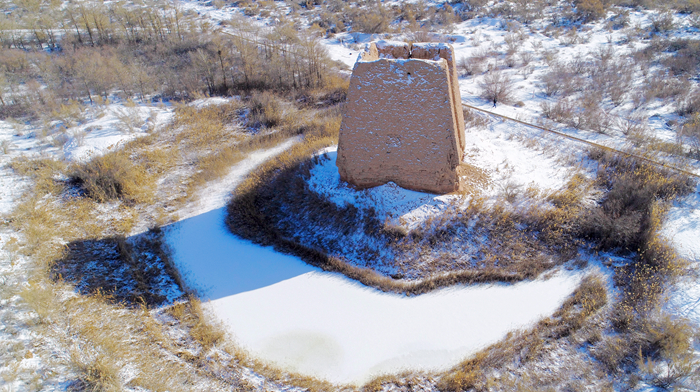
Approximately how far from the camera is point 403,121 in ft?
20.3

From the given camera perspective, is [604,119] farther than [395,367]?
Yes

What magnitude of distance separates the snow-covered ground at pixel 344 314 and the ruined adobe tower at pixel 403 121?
2.88 feet

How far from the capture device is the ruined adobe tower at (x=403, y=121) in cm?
589

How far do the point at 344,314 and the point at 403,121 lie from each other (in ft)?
10.9

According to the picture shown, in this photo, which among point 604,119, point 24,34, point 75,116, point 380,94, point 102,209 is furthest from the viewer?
point 24,34

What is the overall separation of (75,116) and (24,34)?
11065 millimetres

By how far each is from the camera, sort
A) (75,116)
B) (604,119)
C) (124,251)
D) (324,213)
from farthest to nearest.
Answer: (75,116) → (604,119) → (324,213) → (124,251)

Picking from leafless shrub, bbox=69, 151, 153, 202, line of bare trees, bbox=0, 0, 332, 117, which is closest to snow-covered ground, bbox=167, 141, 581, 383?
leafless shrub, bbox=69, 151, 153, 202

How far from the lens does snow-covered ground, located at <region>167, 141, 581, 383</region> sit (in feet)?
15.7

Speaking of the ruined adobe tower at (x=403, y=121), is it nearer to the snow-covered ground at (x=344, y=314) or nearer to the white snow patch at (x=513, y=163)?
the snow-covered ground at (x=344, y=314)

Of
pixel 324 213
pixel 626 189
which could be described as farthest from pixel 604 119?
pixel 324 213

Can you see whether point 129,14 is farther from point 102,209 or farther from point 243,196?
point 243,196

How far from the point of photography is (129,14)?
59.5 ft

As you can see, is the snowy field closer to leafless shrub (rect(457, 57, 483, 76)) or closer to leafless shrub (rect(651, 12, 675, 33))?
leafless shrub (rect(457, 57, 483, 76))
